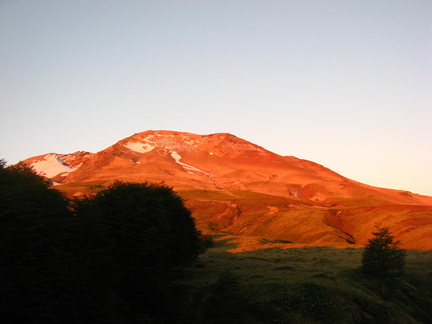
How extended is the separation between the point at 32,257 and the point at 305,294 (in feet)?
97.7

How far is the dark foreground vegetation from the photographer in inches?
1366

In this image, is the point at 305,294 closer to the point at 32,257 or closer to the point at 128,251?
the point at 128,251

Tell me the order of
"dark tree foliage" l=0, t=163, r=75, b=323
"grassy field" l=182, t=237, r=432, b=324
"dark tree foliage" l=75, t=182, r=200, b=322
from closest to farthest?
"dark tree foliage" l=0, t=163, r=75, b=323 → "dark tree foliage" l=75, t=182, r=200, b=322 → "grassy field" l=182, t=237, r=432, b=324

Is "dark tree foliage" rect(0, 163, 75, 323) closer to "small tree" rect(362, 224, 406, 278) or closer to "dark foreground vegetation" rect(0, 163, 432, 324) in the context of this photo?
"dark foreground vegetation" rect(0, 163, 432, 324)

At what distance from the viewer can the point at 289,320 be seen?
41.6 meters

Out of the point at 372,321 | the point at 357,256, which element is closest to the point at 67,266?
the point at 372,321

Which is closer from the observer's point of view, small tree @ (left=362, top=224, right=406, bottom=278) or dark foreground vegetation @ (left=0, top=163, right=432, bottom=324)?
dark foreground vegetation @ (left=0, top=163, right=432, bottom=324)

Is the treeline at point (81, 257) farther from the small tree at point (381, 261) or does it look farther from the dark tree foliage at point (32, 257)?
the small tree at point (381, 261)

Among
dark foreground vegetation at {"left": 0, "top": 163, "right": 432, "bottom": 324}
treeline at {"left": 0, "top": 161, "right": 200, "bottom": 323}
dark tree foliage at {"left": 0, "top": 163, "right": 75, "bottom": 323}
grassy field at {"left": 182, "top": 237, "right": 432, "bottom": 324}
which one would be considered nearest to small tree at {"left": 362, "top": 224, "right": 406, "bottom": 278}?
dark foreground vegetation at {"left": 0, "top": 163, "right": 432, "bottom": 324}

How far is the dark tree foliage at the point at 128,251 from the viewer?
39.3 m

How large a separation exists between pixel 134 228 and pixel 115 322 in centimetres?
1366

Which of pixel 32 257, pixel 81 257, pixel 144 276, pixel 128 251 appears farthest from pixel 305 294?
pixel 32 257

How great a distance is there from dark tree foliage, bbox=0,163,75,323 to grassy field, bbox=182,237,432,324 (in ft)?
49.1

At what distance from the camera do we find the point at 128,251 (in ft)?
147
